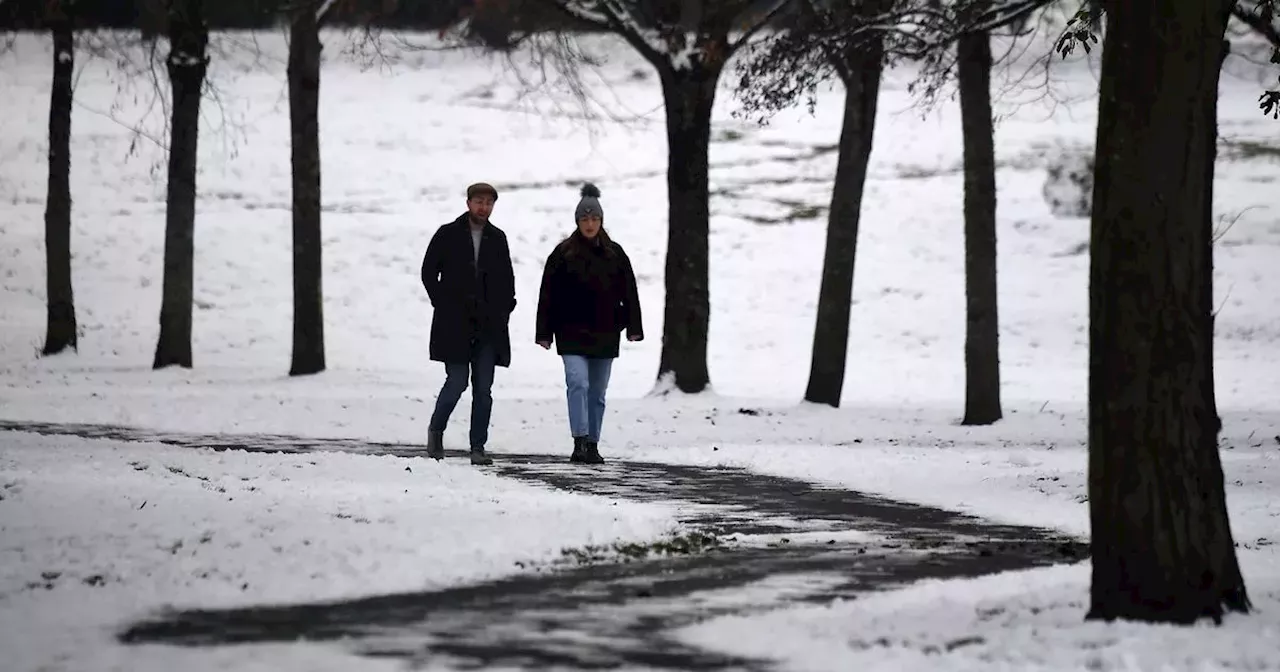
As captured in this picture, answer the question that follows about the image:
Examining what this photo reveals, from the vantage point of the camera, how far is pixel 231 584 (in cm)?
653

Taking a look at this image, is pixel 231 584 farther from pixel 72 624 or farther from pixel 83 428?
pixel 83 428

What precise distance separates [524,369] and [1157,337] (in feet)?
75.9

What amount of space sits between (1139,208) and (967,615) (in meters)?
1.55

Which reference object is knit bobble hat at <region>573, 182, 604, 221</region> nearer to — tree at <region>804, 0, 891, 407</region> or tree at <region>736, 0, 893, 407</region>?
tree at <region>736, 0, 893, 407</region>

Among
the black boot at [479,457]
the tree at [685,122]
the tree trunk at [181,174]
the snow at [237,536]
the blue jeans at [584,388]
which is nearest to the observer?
the snow at [237,536]

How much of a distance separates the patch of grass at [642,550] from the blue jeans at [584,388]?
4177 mm

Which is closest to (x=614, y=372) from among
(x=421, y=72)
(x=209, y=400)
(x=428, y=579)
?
(x=209, y=400)

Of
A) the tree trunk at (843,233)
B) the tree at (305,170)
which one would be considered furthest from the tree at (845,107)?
the tree at (305,170)

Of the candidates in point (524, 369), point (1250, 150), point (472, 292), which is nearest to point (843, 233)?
point (472, 292)

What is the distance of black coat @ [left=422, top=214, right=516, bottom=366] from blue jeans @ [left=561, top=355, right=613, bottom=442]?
20.9 inches

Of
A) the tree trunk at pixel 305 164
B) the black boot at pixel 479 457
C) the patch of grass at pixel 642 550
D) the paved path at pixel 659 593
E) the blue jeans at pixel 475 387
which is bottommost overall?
the paved path at pixel 659 593

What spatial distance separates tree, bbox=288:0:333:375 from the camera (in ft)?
69.3

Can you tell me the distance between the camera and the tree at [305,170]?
69.3 feet

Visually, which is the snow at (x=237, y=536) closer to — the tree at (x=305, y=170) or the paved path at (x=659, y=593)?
the paved path at (x=659, y=593)
